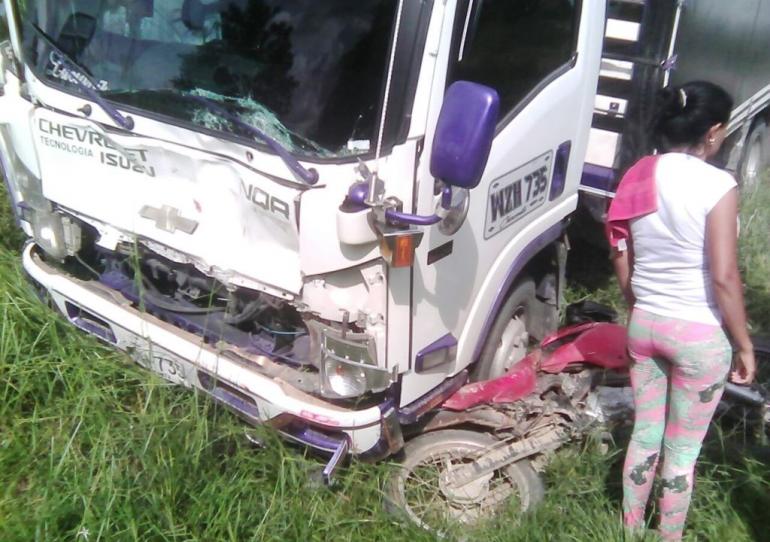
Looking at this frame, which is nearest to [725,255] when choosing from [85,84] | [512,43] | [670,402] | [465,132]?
[670,402]

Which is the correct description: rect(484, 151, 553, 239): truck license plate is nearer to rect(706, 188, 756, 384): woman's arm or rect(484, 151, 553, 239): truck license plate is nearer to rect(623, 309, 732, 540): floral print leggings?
rect(623, 309, 732, 540): floral print leggings

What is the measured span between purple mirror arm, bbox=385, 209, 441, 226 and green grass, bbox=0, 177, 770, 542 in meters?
1.02

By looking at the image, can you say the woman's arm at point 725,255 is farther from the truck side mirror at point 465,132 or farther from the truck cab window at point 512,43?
the truck cab window at point 512,43

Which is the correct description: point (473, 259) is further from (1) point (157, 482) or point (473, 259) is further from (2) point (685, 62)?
(2) point (685, 62)

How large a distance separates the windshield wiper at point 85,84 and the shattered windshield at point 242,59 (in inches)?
0.8

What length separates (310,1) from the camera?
2.67m

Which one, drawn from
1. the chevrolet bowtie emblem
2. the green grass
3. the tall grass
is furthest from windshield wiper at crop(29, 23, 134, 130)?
the tall grass

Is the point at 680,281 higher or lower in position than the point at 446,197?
lower

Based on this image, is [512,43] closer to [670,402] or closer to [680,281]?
[680,281]

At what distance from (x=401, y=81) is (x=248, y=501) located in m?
1.61

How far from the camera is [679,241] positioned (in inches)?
97.7

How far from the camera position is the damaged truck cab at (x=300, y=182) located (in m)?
2.56

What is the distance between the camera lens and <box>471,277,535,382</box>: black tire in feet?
11.3

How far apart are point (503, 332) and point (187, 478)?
1.50 m
